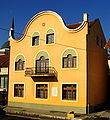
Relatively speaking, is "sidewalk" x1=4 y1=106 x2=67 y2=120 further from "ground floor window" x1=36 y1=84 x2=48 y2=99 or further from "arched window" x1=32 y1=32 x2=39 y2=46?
"arched window" x1=32 y1=32 x2=39 y2=46

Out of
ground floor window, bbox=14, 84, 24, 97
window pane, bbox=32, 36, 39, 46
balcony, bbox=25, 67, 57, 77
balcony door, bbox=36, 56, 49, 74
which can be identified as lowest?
ground floor window, bbox=14, 84, 24, 97

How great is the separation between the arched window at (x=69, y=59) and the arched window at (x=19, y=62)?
598 centimetres

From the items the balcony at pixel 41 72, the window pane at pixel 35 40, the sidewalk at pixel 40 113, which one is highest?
the window pane at pixel 35 40

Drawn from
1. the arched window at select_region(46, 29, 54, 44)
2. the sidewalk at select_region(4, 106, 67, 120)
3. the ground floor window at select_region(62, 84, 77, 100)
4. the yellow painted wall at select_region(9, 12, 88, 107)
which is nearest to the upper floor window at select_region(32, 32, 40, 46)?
the yellow painted wall at select_region(9, 12, 88, 107)

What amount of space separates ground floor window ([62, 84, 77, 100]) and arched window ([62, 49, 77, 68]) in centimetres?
217

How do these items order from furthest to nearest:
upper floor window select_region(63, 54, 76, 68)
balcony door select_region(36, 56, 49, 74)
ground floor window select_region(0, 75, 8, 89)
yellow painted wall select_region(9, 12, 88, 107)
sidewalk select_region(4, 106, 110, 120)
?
1. ground floor window select_region(0, 75, 8, 89)
2. balcony door select_region(36, 56, 49, 74)
3. upper floor window select_region(63, 54, 76, 68)
4. yellow painted wall select_region(9, 12, 88, 107)
5. sidewalk select_region(4, 106, 110, 120)

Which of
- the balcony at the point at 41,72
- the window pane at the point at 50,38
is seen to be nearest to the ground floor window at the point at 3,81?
the balcony at the point at 41,72

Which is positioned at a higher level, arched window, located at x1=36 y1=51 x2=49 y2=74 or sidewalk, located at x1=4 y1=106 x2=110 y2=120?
arched window, located at x1=36 y1=51 x2=49 y2=74

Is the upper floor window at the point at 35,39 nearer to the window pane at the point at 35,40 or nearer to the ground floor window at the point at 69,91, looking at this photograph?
the window pane at the point at 35,40

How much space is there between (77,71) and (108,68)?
8494 millimetres

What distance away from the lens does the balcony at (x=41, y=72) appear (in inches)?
886

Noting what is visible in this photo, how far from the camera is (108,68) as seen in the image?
92.2 feet

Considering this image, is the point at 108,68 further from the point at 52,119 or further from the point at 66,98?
the point at 52,119

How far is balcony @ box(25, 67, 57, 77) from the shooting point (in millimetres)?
22500
